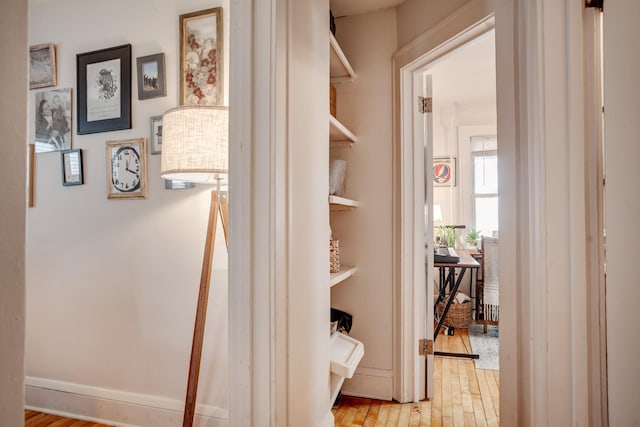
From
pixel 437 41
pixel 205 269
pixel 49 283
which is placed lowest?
A: pixel 49 283

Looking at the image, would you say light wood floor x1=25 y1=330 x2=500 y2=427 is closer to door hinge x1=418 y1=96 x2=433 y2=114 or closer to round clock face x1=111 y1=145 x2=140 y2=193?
round clock face x1=111 y1=145 x2=140 y2=193

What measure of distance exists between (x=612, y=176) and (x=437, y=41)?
1183 millimetres

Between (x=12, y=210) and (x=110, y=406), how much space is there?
6.35 ft

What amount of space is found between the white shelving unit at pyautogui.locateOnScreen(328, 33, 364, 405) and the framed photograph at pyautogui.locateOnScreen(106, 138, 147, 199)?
94 cm

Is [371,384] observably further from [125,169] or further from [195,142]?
[125,169]

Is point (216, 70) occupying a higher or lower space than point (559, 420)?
higher

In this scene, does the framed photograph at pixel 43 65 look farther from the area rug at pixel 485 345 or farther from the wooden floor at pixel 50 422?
the area rug at pixel 485 345

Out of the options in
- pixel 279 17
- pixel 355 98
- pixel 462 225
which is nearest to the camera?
pixel 279 17

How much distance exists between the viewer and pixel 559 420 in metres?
1.01

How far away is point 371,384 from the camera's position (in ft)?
7.09

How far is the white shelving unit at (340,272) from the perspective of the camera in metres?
1.72

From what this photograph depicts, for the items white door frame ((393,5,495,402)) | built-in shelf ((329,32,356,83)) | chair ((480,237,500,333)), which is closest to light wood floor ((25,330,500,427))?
white door frame ((393,5,495,402))

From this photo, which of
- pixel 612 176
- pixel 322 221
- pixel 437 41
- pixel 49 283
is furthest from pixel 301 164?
pixel 49 283

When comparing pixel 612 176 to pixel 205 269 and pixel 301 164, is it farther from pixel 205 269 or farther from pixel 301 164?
pixel 205 269
